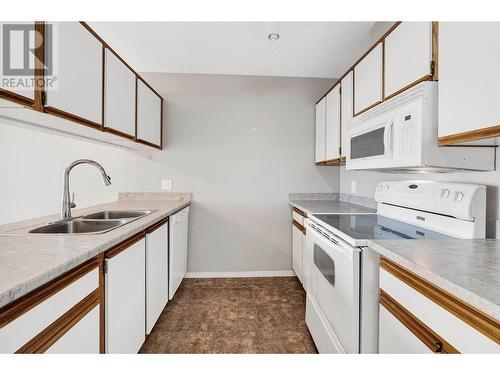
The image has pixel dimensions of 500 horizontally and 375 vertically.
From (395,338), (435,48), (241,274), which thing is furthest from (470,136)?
(241,274)

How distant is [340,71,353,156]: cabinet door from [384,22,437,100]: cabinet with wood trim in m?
0.51

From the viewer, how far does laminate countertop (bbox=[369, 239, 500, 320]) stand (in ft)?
2.00

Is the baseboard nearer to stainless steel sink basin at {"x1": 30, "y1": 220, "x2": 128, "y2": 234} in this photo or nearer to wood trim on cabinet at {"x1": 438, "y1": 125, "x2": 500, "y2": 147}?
stainless steel sink basin at {"x1": 30, "y1": 220, "x2": 128, "y2": 234}

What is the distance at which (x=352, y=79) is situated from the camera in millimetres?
1997

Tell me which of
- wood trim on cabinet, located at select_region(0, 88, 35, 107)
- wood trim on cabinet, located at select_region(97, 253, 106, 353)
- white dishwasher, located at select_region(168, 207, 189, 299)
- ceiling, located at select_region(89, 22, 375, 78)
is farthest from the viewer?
white dishwasher, located at select_region(168, 207, 189, 299)

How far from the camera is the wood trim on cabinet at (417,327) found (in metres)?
0.73

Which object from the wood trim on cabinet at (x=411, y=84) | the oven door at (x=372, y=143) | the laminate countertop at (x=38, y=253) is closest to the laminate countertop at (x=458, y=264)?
the oven door at (x=372, y=143)

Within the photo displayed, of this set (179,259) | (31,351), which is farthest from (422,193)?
(179,259)

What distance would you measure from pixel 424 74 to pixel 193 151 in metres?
2.25

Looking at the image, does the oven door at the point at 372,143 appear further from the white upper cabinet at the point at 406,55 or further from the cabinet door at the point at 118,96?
the cabinet door at the point at 118,96

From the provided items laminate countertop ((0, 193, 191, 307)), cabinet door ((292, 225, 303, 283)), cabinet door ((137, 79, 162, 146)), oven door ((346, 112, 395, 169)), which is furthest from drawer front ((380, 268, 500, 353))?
cabinet door ((137, 79, 162, 146))

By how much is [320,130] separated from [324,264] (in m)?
1.67

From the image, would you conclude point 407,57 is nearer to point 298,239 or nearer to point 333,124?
point 333,124
